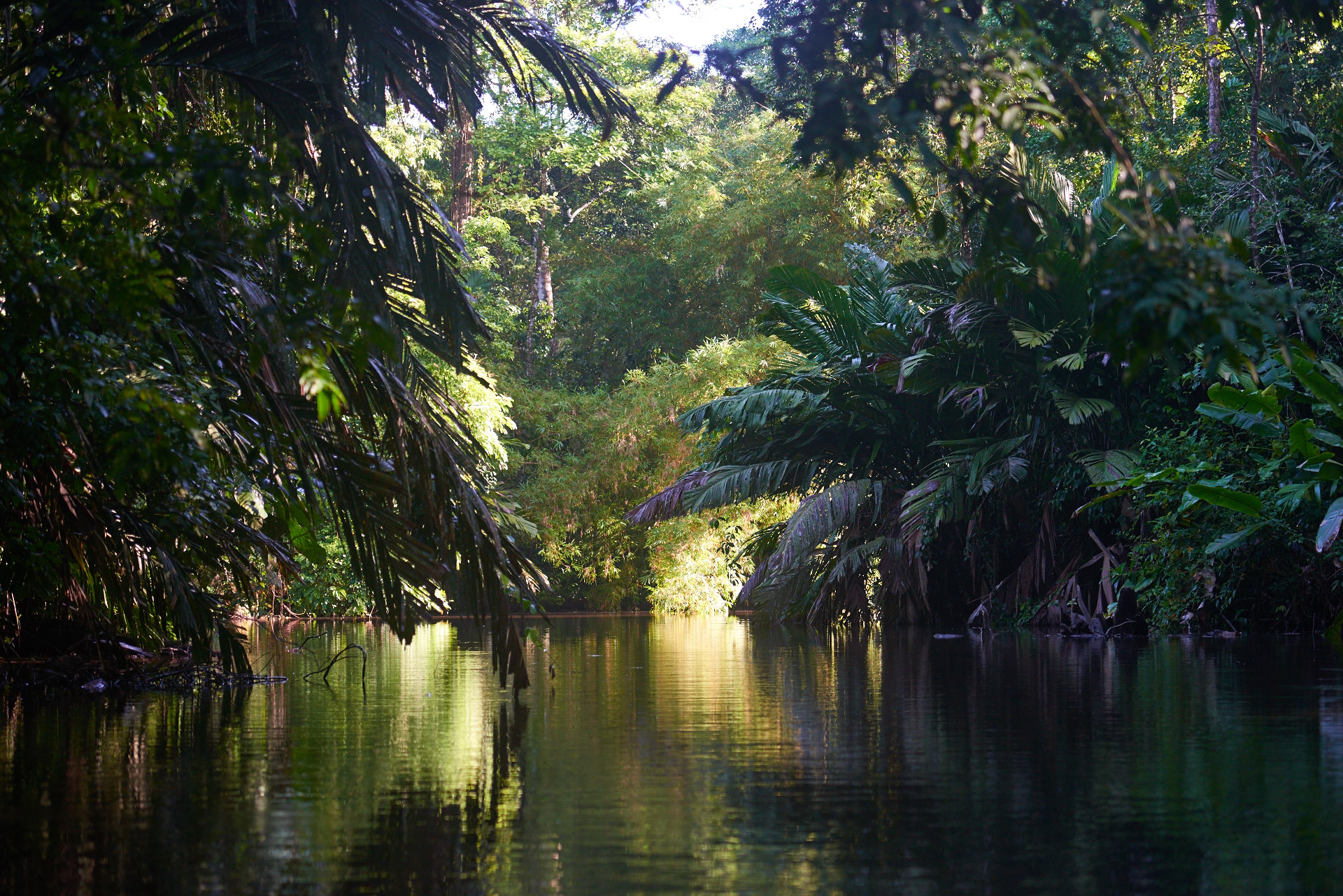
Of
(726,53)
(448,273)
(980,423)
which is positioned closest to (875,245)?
(980,423)

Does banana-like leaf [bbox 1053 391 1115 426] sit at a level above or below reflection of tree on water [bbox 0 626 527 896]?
above

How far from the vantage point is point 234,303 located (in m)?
5.96

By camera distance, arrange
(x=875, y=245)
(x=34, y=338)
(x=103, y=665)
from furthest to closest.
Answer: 1. (x=875, y=245)
2. (x=103, y=665)
3. (x=34, y=338)

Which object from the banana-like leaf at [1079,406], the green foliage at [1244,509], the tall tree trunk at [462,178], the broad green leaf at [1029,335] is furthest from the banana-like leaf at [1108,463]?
the tall tree trunk at [462,178]

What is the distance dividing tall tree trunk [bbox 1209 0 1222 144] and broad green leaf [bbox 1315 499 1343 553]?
5321 millimetres

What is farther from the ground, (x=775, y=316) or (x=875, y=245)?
(x=875, y=245)

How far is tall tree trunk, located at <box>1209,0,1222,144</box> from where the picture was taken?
44.9ft

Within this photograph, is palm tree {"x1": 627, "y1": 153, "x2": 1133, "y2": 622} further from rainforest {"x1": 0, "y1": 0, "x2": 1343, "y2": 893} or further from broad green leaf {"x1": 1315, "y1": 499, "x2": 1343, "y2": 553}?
broad green leaf {"x1": 1315, "y1": 499, "x2": 1343, "y2": 553}

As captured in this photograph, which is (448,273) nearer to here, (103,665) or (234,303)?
(234,303)

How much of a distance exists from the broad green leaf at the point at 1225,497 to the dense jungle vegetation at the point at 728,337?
1.8 inches

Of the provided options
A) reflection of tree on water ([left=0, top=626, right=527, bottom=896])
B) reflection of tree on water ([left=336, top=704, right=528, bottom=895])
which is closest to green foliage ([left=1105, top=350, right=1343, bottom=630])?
reflection of tree on water ([left=0, top=626, right=527, bottom=896])

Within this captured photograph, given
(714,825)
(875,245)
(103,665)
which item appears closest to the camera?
(714,825)

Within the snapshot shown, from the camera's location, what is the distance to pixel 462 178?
84.6 feet

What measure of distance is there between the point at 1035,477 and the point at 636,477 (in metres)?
13.4
